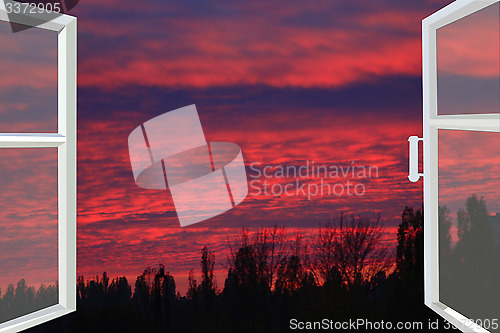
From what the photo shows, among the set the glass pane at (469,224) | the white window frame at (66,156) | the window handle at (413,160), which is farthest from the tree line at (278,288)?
the window handle at (413,160)

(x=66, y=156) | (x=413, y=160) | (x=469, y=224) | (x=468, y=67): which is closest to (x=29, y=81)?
(x=66, y=156)

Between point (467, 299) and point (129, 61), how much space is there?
2.38 m

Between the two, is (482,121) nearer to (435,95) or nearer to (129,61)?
(435,95)

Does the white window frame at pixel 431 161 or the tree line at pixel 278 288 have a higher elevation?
the white window frame at pixel 431 161

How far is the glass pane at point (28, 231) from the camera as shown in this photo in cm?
239

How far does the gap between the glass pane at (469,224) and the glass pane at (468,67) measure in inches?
7.9

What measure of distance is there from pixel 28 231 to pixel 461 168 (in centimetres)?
227

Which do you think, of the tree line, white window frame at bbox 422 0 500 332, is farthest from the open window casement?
the tree line

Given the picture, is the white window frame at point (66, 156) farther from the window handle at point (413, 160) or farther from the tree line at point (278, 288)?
the window handle at point (413, 160)

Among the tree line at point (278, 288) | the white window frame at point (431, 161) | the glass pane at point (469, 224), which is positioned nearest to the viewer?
the white window frame at point (431, 161)

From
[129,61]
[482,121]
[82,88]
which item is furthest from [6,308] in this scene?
[482,121]

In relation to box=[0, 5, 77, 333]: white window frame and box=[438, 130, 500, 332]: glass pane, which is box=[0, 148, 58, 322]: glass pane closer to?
box=[0, 5, 77, 333]: white window frame

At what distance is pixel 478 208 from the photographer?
2604mm

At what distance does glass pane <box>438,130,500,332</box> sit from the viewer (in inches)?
97.4
